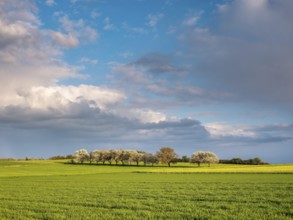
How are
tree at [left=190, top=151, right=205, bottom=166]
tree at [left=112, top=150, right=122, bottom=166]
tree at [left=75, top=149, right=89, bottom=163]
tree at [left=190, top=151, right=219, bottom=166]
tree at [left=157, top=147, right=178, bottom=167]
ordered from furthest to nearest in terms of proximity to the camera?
1. tree at [left=75, top=149, right=89, bottom=163]
2. tree at [left=112, top=150, right=122, bottom=166]
3. tree at [left=157, top=147, right=178, bottom=167]
4. tree at [left=190, top=151, right=205, bottom=166]
5. tree at [left=190, top=151, right=219, bottom=166]

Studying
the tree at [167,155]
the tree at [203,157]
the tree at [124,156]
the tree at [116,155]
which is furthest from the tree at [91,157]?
the tree at [203,157]

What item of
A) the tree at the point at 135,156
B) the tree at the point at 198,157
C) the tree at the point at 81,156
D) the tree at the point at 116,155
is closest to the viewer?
the tree at the point at 198,157

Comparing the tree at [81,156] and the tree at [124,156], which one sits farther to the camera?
the tree at [81,156]

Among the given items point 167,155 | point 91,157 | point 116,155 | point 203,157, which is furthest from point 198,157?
point 91,157

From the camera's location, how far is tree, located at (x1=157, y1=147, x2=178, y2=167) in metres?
147

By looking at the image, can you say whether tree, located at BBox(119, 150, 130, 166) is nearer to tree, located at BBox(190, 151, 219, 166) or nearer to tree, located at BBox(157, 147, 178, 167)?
tree, located at BBox(157, 147, 178, 167)

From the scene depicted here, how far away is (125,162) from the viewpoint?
549ft

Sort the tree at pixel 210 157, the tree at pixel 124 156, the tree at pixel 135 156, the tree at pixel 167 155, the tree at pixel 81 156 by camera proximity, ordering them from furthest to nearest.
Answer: the tree at pixel 81 156, the tree at pixel 124 156, the tree at pixel 135 156, the tree at pixel 167 155, the tree at pixel 210 157

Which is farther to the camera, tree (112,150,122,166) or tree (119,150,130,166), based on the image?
tree (112,150,122,166)

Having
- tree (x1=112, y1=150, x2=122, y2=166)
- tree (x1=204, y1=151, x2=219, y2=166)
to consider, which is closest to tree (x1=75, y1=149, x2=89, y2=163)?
tree (x1=112, y1=150, x2=122, y2=166)

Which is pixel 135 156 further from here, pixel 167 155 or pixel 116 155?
pixel 167 155

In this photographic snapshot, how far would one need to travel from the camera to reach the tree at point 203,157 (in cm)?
14250

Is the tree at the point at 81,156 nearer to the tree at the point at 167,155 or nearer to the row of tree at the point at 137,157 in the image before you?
the row of tree at the point at 137,157

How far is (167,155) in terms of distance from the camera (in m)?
148
